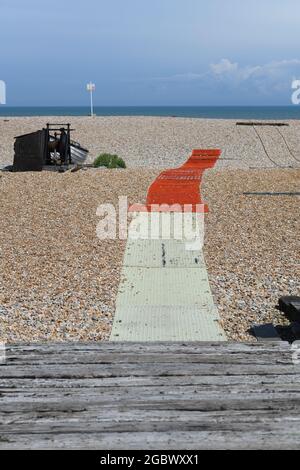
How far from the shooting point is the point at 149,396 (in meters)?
3.32

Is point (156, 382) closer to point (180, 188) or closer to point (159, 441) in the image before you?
point (159, 441)

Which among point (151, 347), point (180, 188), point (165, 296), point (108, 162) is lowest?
point (165, 296)

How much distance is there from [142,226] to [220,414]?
25.3 ft

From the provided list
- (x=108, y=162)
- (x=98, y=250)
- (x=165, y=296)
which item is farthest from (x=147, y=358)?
(x=108, y=162)

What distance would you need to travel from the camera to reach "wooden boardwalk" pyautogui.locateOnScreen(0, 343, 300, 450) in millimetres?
2891

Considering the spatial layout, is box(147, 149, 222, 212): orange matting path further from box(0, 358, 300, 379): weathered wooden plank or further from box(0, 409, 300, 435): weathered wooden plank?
box(0, 409, 300, 435): weathered wooden plank

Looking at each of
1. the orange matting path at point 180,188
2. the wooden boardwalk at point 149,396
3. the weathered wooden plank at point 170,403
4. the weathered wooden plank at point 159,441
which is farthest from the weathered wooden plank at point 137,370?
the orange matting path at point 180,188

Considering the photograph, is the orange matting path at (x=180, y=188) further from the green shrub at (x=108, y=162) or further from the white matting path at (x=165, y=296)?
the white matting path at (x=165, y=296)

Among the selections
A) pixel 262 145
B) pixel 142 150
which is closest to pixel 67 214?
pixel 142 150

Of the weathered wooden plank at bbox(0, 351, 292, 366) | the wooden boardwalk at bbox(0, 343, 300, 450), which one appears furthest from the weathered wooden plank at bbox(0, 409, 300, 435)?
the weathered wooden plank at bbox(0, 351, 292, 366)

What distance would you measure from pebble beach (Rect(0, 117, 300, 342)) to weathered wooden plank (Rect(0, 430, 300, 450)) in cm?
314

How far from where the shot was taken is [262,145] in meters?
27.0

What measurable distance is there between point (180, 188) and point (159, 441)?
39.4 ft
